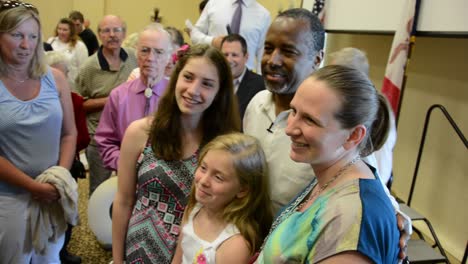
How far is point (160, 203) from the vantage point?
4.72 feet

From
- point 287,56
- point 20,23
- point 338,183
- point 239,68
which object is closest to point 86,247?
point 239,68

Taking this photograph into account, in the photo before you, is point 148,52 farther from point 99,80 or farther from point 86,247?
point 86,247

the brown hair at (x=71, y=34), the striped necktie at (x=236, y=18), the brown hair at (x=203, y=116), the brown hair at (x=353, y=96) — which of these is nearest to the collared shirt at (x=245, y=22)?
the striped necktie at (x=236, y=18)

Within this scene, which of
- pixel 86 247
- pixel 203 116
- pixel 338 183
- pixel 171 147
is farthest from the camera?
pixel 86 247

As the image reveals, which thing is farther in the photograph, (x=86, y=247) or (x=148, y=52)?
(x=86, y=247)

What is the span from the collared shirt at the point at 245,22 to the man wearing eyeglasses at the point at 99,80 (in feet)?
2.30

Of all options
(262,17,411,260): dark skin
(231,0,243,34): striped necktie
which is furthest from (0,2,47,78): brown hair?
(231,0,243,34): striped necktie

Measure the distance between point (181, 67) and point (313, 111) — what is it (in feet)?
2.34

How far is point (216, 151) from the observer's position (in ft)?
4.35

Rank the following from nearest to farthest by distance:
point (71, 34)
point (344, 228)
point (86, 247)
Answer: point (344, 228) < point (86, 247) < point (71, 34)

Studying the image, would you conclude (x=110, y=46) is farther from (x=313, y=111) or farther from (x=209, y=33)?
(x=313, y=111)

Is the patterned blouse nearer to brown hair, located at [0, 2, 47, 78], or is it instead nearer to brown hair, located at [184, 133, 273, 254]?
brown hair, located at [184, 133, 273, 254]

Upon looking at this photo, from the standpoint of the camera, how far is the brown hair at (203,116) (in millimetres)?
1420

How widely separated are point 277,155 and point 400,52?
183 cm
